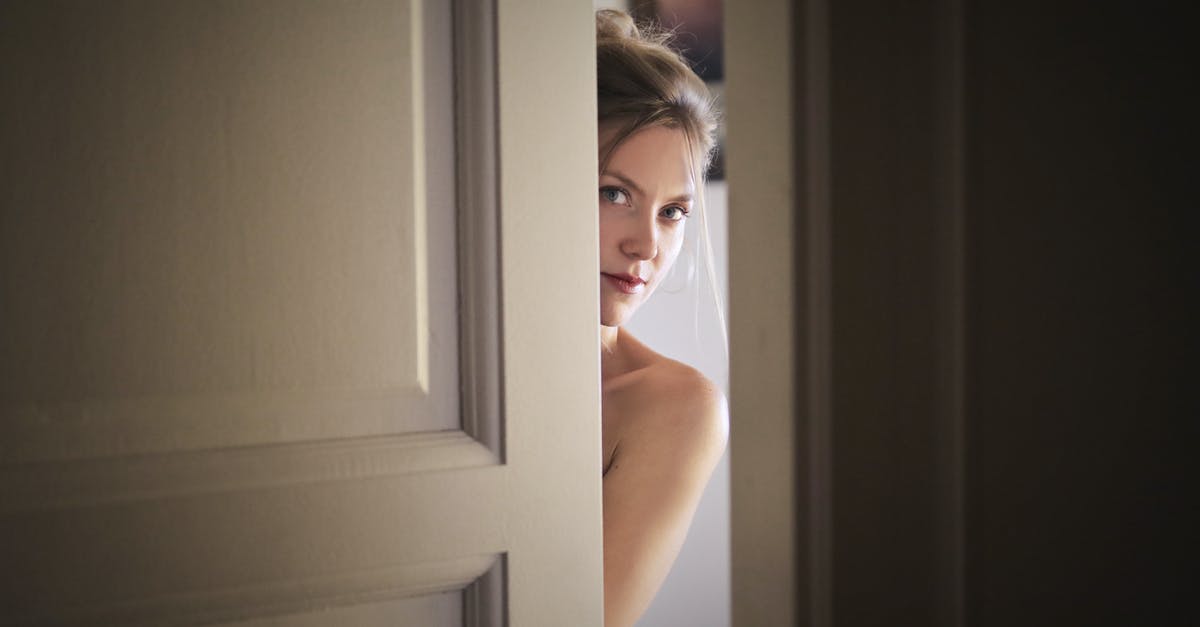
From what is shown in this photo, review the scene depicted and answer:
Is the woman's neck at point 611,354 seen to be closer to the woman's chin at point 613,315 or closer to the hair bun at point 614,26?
the woman's chin at point 613,315

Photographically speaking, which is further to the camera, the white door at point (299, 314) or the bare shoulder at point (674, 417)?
the bare shoulder at point (674, 417)

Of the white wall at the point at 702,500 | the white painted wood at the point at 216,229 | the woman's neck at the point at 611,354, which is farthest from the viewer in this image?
the white wall at the point at 702,500

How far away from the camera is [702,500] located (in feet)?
9.89

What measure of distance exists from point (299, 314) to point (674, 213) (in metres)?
1.17

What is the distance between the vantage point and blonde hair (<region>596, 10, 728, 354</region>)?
5.63ft

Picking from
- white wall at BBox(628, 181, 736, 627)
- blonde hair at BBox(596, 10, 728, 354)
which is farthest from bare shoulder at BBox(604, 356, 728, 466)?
white wall at BBox(628, 181, 736, 627)

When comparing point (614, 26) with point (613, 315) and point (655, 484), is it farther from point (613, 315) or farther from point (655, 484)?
point (655, 484)

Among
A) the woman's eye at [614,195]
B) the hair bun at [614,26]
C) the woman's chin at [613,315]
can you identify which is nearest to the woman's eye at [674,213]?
the woman's eye at [614,195]

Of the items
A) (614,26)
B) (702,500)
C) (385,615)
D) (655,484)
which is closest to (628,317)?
(655,484)

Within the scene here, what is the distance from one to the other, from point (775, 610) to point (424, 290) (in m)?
0.52

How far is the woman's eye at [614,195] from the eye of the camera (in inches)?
66.4

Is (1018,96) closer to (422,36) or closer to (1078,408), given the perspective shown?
(1078,408)

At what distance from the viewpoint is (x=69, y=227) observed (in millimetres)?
642

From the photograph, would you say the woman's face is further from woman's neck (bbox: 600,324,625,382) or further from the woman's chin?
woman's neck (bbox: 600,324,625,382)
